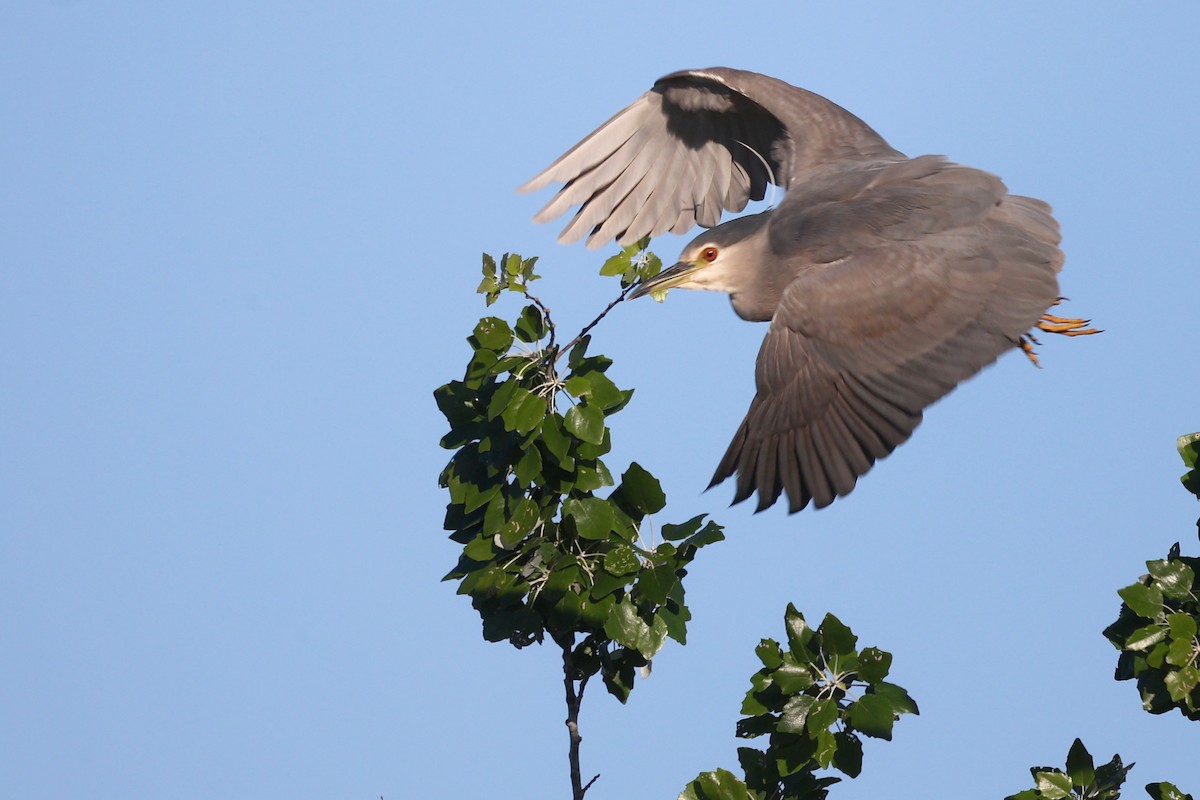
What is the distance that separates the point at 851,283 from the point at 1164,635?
2.44m

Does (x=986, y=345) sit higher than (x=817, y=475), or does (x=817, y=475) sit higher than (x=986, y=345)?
(x=986, y=345)

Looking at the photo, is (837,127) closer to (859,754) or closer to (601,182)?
(601,182)

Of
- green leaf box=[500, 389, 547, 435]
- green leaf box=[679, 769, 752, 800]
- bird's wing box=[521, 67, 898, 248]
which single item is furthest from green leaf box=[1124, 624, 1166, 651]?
bird's wing box=[521, 67, 898, 248]

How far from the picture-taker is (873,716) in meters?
4.19

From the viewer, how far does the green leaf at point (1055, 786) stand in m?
4.51

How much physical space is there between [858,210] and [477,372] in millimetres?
2999

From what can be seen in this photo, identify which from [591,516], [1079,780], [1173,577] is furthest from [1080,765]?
[591,516]

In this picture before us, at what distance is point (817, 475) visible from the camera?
6016 mm

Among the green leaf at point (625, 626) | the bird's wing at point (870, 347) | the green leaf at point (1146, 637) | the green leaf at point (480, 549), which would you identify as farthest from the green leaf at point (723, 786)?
the bird's wing at point (870, 347)

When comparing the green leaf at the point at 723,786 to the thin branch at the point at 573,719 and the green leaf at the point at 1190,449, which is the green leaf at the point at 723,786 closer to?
the thin branch at the point at 573,719

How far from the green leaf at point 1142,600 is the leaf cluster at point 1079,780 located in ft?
1.62

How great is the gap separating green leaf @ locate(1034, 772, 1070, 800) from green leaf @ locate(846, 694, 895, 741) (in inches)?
28.7

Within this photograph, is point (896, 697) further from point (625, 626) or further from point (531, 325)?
point (531, 325)

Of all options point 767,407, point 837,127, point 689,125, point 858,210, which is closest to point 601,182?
point 689,125
